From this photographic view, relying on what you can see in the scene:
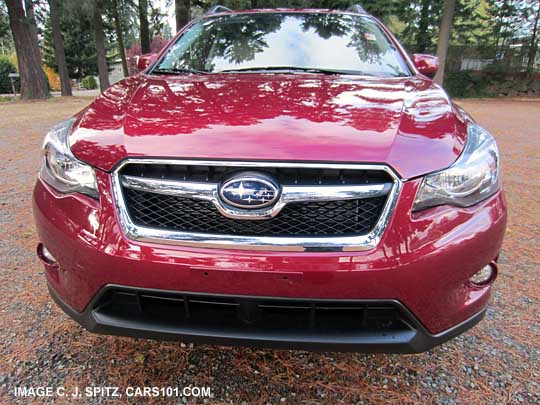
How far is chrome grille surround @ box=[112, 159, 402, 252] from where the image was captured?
4.59ft

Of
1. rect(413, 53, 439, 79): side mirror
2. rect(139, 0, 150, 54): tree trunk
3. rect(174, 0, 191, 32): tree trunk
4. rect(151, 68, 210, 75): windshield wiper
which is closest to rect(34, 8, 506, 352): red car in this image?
rect(151, 68, 210, 75): windshield wiper

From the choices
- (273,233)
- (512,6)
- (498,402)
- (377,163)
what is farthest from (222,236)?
(512,6)

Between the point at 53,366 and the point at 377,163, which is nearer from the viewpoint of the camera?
the point at 377,163

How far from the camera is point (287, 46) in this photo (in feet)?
8.85

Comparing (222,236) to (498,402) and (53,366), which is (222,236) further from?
(498,402)

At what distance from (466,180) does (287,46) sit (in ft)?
5.30

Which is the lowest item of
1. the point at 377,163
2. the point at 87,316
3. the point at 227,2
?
the point at 87,316

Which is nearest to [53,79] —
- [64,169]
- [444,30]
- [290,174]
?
[444,30]

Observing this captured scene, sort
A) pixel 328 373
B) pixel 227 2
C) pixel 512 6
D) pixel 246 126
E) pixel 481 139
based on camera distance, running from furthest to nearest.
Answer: pixel 512 6 < pixel 227 2 < pixel 328 373 < pixel 481 139 < pixel 246 126

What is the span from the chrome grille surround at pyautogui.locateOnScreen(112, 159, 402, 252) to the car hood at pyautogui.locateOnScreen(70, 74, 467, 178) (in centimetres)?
3

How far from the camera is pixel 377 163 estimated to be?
1413 millimetres

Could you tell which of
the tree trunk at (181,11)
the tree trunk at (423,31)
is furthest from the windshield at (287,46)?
the tree trunk at (423,31)

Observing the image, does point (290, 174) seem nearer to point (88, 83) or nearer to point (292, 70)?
point (292, 70)

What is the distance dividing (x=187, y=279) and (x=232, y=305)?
194 mm
